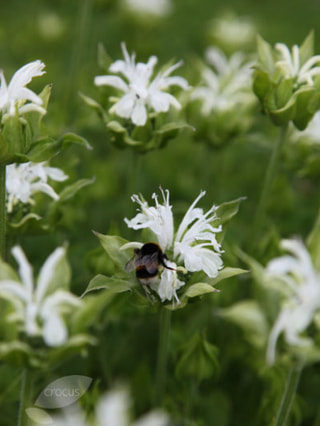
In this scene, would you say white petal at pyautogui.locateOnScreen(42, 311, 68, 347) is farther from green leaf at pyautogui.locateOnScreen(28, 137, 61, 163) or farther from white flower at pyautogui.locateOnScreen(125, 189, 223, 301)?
green leaf at pyautogui.locateOnScreen(28, 137, 61, 163)

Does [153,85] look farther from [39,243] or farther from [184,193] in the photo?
[184,193]

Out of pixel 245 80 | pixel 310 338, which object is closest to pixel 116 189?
pixel 245 80

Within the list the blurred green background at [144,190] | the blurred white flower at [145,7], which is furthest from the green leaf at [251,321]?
the blurred white flower at [145,7]

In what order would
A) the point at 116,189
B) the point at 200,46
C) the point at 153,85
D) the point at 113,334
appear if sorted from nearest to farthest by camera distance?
the point at 153,85 → the point at 113,334 → the point at 116,189 → the point at 200,46

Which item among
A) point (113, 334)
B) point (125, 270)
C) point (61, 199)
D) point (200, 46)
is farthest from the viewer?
point (200, 46)

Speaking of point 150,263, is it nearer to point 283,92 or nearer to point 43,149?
point 43,149

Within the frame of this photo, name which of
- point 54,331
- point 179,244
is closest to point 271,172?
point 179,244

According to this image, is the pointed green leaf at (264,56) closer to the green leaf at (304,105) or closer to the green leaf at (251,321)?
the green leaf at (304,105)
